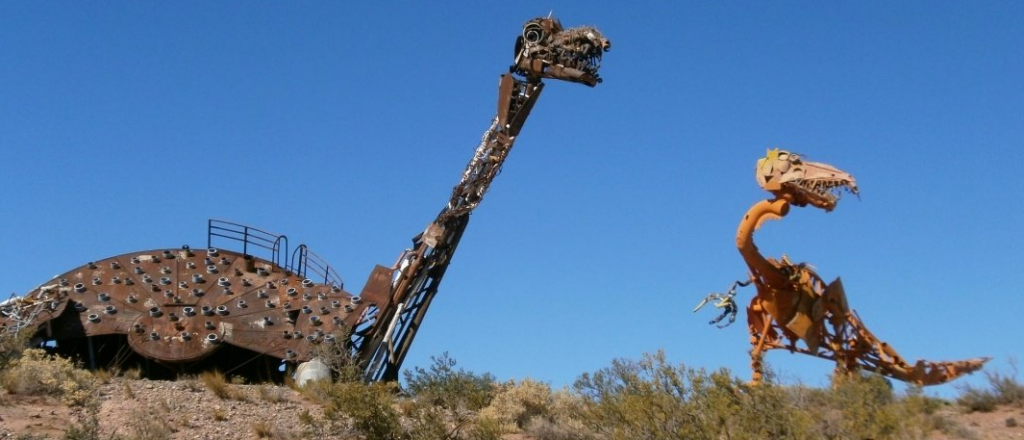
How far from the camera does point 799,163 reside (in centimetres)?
2112

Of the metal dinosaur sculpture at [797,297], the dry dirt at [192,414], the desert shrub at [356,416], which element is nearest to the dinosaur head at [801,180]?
the metal dinosaur sculpture at [797,297]

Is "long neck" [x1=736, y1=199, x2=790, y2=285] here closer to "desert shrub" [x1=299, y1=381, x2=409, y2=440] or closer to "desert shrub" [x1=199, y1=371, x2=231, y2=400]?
"desert shrub" [x1=299, y1=381, x2=409, y2=440]

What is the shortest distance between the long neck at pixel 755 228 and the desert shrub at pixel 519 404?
3.83 metres

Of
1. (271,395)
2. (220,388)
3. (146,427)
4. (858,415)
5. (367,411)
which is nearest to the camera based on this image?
(858,415)

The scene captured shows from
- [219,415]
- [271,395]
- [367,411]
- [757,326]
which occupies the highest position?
[757,326]

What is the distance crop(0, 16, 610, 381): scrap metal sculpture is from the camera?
2292 cm

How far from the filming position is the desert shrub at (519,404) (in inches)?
798

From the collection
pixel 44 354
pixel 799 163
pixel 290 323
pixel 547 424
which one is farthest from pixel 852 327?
pixel 44 354

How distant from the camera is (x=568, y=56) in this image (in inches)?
935

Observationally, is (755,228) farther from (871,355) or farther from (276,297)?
(276,297)

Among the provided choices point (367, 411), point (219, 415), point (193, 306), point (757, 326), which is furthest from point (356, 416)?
point (757, 326)

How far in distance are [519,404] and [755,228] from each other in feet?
15.1

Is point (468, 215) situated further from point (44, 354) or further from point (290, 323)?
point (44, 354)

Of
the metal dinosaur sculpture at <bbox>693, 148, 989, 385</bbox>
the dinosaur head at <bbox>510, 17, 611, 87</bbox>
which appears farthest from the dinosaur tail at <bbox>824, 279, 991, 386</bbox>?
the dinosaur head at <bbox>510, 17, 611, 87</bbox>
